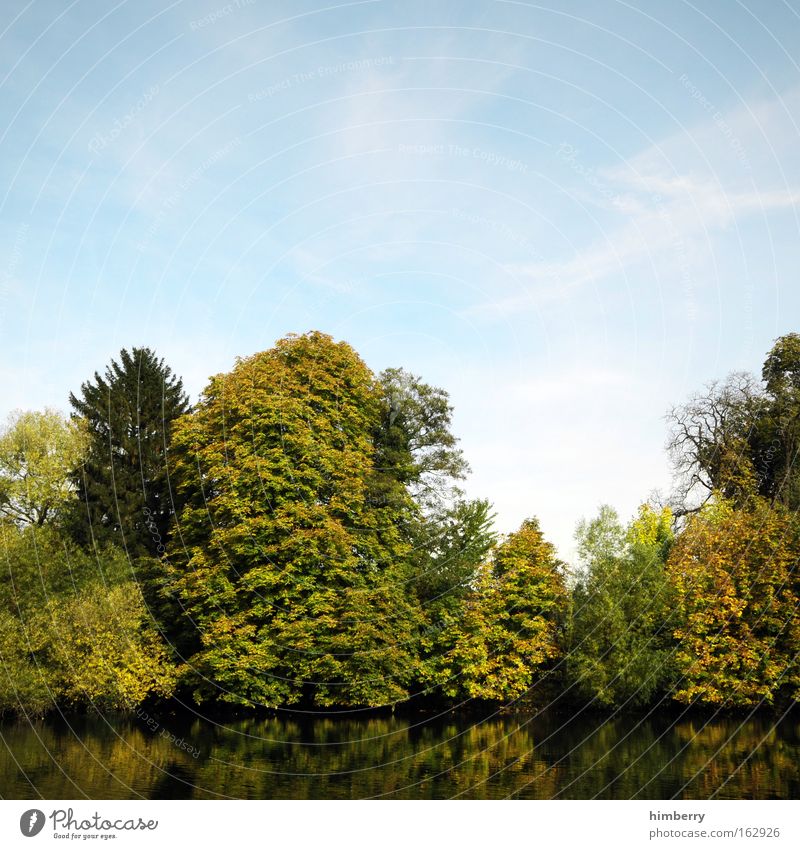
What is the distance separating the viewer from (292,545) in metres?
39.2

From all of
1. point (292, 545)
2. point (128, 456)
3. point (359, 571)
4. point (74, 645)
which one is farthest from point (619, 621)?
point (128, 456)

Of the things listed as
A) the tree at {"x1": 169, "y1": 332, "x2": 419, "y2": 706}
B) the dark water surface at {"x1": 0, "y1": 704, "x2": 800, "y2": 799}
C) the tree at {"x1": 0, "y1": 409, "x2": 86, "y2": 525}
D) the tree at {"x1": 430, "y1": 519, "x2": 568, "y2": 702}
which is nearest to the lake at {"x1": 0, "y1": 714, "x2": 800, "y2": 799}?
the dark water surface at {"x1": 0, "y1": 704, "x2": 800, "y2": 799}

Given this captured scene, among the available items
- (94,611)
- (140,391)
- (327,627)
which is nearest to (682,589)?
(327,627)

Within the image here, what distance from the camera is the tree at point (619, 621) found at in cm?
4128

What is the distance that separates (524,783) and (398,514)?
21.3 m

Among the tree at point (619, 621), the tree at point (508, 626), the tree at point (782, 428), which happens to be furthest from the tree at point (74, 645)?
the tree at point (782, 428)

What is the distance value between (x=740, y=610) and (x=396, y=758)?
2109cm

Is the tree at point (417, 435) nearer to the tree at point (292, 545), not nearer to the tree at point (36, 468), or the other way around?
the tree at point (292, 545)

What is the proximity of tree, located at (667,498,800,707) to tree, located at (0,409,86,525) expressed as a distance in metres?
37.4

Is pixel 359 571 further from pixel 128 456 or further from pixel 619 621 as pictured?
pixel 128 456

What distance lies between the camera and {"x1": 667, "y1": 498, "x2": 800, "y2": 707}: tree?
39.8 metres

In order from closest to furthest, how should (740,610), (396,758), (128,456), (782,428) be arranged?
1. (396,758)
2. (740,610)
3. (782,428)
4. (128,456)
